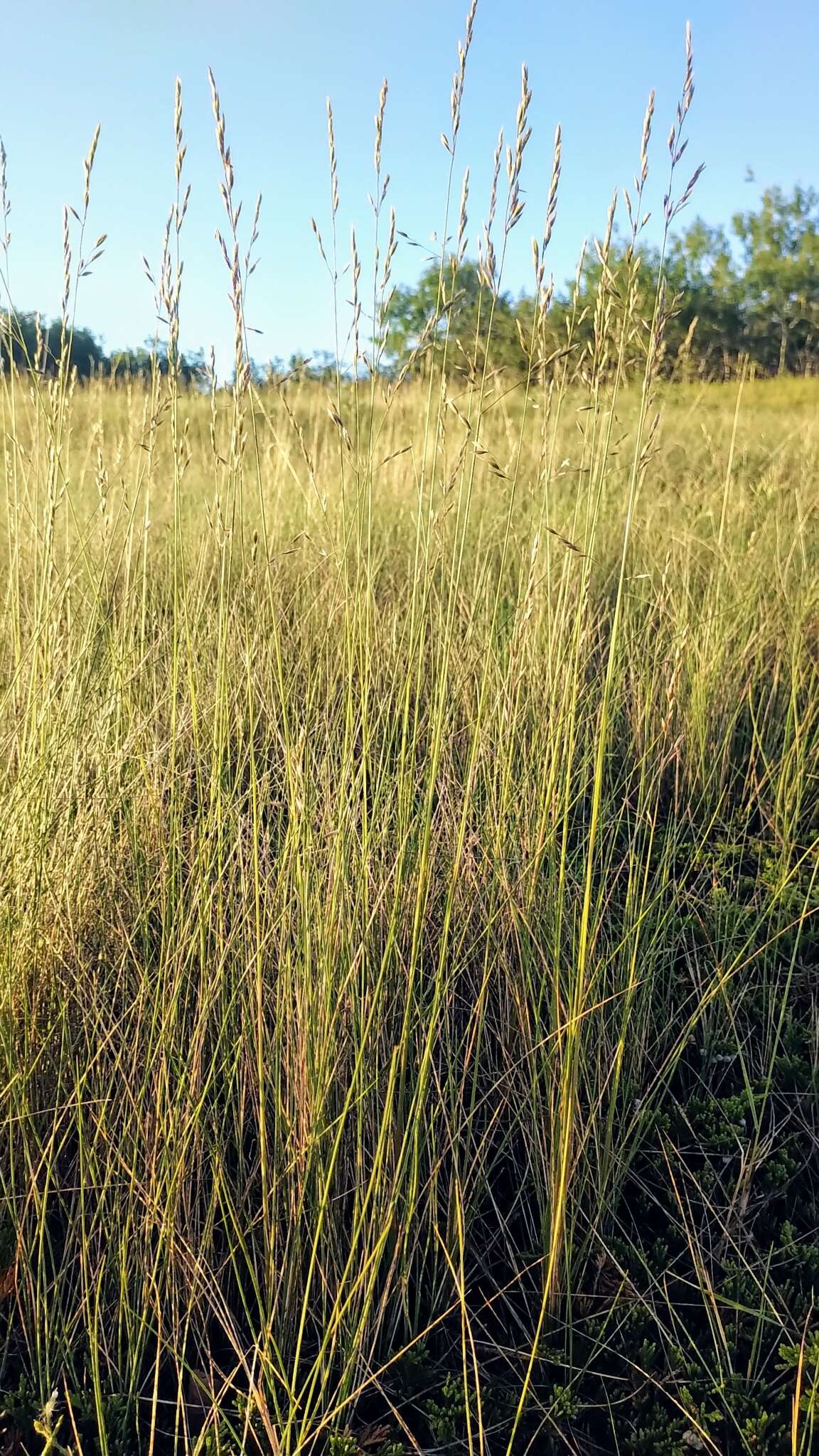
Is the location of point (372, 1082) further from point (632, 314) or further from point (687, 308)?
point (687, 308)

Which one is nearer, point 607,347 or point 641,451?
point 641,451

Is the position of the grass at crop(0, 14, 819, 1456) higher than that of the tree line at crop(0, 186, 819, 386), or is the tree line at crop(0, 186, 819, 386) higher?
the tree line at crop(0, 186, 819, 386)

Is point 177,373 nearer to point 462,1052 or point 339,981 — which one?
point 339,981

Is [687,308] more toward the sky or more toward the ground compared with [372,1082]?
more toward the sky

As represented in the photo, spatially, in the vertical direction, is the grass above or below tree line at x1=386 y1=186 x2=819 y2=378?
below

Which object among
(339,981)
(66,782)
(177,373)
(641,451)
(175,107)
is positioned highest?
(175,107)

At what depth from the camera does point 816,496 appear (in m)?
4.64

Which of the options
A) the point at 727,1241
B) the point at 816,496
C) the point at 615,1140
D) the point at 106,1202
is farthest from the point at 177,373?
the point at 816,496

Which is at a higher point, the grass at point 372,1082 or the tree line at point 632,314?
the tree line at point 632,314

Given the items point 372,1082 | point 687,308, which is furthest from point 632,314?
point 687,308

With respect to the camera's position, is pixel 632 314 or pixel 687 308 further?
pixel 687 308

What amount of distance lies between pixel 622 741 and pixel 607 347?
1.34m

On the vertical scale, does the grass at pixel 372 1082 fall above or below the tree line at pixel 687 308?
below

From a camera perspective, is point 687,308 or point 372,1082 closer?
point 372,1082
